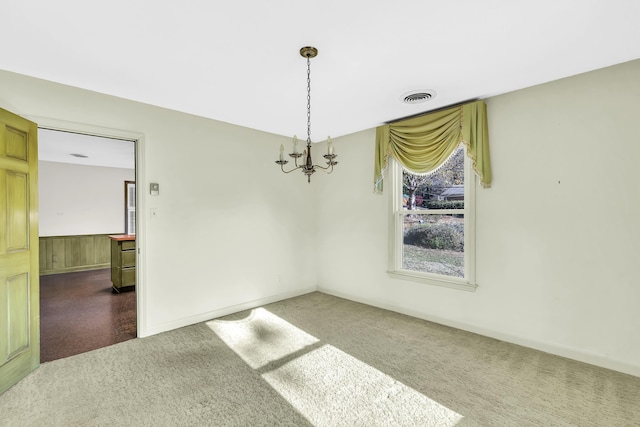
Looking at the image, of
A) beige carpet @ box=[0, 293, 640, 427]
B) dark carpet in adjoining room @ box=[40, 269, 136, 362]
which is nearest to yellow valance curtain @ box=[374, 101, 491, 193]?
beige carpet @ box=[0, 293, 640, 427]

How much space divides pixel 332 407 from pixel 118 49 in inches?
121

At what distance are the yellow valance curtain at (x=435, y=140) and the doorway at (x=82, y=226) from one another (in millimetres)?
3682

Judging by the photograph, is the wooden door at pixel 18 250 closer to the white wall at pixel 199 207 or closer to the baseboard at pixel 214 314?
the white wall at pixel 199 207

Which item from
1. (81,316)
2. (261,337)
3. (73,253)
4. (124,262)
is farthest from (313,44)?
(73,253)

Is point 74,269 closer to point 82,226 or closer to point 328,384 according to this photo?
point 82,226

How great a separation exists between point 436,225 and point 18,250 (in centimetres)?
415

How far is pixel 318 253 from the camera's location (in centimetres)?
495

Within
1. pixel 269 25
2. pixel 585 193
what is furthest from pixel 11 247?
pixel 585 193

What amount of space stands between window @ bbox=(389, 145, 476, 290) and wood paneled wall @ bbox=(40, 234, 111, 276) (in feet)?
23.1

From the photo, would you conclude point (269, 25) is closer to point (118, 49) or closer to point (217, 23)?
point (217, 23)

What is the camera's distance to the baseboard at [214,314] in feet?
10.5

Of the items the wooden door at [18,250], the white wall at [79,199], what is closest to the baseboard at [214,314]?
the wooden door at [18,250]

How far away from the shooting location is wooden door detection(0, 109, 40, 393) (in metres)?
2.16

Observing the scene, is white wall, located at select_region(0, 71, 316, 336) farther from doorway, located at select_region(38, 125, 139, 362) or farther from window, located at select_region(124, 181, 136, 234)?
window, located at select_region(124, 181, 136, 234)
